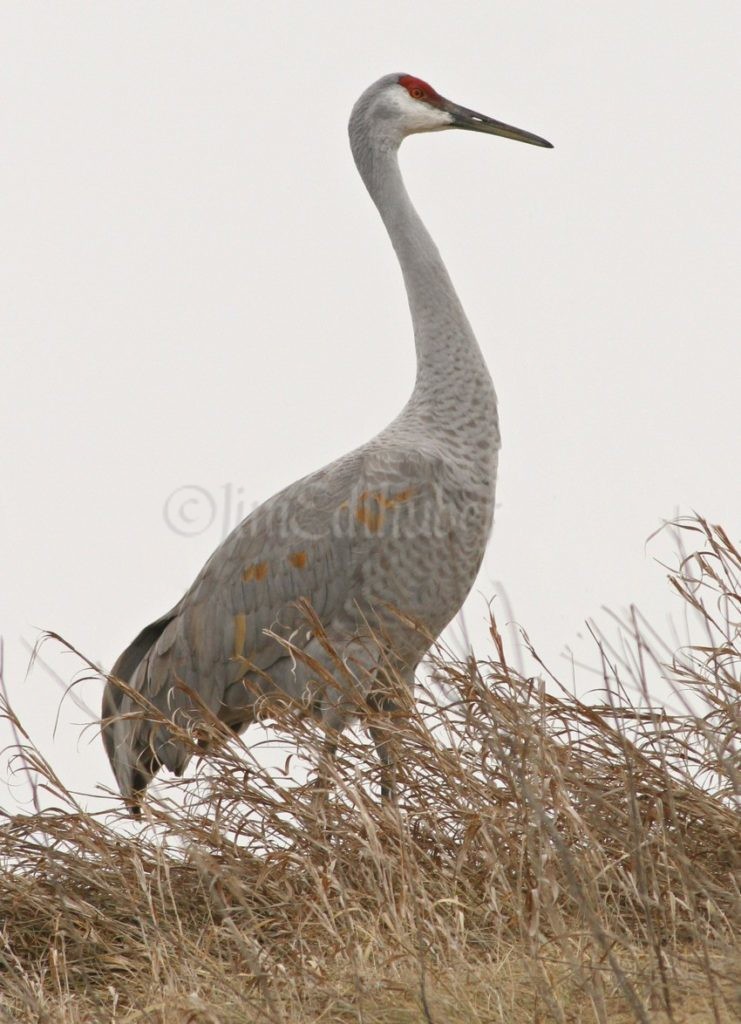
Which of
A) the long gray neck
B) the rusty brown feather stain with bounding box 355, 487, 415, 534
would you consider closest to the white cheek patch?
the long gray neck

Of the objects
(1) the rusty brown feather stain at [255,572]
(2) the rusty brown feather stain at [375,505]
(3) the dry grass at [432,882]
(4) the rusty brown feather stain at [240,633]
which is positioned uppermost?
(2) the rusty brown feather stain at [375,505]

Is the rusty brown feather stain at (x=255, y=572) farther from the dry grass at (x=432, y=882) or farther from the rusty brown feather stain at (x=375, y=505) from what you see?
the dry grass at (x=432, y=882)

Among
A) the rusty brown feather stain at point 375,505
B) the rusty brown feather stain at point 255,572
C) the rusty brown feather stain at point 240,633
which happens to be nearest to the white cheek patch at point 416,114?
the rusty brown feather stain at point 375,505

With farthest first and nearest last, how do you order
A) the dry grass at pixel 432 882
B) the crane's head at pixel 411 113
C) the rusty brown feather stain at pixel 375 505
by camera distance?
the crane's head at pixel 411 113 < the rusty brown feather stain at pixel 375 505 < the dry grass at pixel 432 882

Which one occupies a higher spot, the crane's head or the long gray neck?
the crane's head

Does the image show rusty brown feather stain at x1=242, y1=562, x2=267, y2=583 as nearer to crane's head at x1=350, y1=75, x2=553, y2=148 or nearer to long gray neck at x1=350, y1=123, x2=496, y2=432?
long gray neck at x1=350, y1=123, x2=496, y2=432

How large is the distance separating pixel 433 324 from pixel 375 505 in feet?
2.23

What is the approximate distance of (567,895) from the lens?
2.84m

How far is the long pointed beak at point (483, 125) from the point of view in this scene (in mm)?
5211

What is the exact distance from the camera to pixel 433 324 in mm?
4789

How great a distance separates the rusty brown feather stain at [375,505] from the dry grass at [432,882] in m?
1.17

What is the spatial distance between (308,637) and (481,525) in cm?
67

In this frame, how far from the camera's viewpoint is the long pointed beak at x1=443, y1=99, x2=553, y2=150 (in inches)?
205

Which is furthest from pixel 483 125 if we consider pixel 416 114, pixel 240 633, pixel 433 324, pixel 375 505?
pixel 240 633
